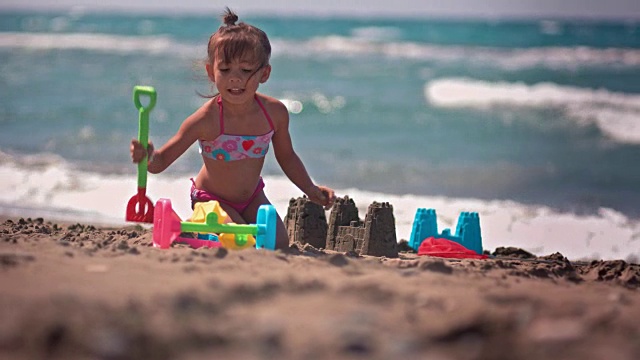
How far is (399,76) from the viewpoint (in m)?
17.3

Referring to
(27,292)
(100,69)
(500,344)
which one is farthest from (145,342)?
(100,69)

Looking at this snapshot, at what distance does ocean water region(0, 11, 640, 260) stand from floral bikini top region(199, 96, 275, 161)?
31 cm

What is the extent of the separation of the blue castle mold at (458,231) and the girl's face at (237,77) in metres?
1.34

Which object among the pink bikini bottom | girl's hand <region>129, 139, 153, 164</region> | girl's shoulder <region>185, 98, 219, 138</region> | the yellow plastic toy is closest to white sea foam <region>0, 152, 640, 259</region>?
the pink bikini bottom

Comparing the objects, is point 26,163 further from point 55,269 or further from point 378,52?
point 378,52

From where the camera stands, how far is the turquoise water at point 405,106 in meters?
8.97

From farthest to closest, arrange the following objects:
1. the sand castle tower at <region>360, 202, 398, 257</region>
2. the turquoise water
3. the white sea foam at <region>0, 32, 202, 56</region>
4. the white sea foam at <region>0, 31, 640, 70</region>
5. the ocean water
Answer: the white sea foam at <region>0, 32, 202, 56</region>
the white sea foam at <region>0, 31, 640, 70</region>
the turquoise water
the ocean water
the sand castle tower at <region>360, 202, 398, 257</region>

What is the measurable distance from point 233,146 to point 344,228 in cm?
74

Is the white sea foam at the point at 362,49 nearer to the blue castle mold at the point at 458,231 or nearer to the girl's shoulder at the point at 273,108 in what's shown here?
the blue castle mold at the point at 458,231

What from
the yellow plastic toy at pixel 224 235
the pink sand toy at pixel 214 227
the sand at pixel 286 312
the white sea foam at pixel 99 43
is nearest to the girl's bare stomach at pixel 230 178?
the yellow plastic toy at pixel 224 235

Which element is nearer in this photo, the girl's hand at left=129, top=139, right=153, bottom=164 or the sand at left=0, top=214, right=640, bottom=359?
the sand at left=0, top=214, right=640, bottom=359

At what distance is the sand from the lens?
2.45 metres

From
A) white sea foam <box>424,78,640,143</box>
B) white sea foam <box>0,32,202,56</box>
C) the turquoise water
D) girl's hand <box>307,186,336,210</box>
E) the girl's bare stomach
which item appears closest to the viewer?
girl's hand <box>307,186,336,210</box>

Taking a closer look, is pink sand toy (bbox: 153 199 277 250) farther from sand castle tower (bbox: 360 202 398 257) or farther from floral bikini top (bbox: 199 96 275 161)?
sand castle tower (bbox: 360 202 398 257)
